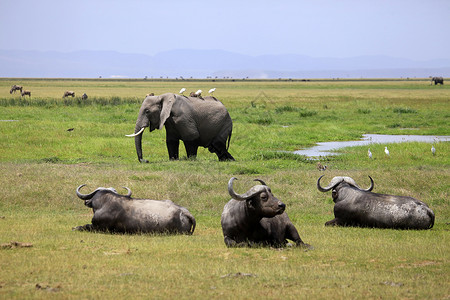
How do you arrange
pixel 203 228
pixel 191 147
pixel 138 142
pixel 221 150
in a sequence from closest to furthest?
pixel 203 228 → pixel 138 142 → pixel 191 147 → pixel 221 150

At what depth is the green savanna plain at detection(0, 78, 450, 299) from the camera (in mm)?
9117

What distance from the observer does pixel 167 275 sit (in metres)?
9.70

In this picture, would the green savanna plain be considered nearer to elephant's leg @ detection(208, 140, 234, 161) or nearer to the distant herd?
the distant herd

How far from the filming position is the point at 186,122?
81.2 feet

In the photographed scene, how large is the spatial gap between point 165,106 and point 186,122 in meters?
1.01

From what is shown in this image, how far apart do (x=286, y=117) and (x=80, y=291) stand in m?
39.0

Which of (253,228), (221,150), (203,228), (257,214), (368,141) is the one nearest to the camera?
(257,214)

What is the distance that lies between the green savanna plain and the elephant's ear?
5.68 ft

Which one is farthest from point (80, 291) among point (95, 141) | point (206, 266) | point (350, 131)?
point (350, 131)

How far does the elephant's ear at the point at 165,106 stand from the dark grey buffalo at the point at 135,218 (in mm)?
10565

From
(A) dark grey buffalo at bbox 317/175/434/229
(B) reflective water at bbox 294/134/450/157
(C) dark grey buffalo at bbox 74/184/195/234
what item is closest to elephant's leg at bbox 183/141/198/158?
(B) reflective water at bbox 294/134/450/157

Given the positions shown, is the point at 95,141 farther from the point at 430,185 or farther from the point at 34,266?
the point at 34,266

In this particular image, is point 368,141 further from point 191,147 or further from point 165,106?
point 165,106

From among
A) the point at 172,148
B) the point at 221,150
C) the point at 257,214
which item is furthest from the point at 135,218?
the point at 221,150
